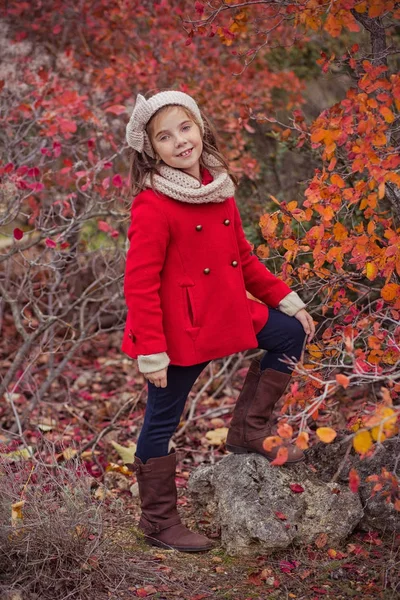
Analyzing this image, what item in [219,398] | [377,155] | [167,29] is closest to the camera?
[377,155]

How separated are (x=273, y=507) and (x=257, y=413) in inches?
16.0

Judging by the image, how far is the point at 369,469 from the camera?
3.44 m

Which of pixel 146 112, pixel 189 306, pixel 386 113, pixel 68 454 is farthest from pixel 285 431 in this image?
→ pixel 68 454

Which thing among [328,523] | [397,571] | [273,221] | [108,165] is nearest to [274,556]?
[328,523]

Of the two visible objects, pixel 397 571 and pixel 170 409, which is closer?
A: pixel 397 571

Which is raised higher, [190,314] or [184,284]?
[184,284]

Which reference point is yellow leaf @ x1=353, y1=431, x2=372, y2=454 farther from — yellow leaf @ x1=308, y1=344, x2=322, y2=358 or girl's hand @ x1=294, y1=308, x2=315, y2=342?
girl's hand @ x1=294, y1=308, x2=315, y2=342

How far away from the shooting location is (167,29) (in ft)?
19.9

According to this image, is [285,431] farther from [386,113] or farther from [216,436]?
[216,436]

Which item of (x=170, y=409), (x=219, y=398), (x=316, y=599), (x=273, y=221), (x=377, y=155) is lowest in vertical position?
(x=219, y=398)

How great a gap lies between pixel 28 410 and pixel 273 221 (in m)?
2.19

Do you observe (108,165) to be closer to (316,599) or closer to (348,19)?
(348,19)

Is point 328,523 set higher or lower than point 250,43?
lower

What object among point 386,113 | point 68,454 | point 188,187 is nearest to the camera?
point 386,113
